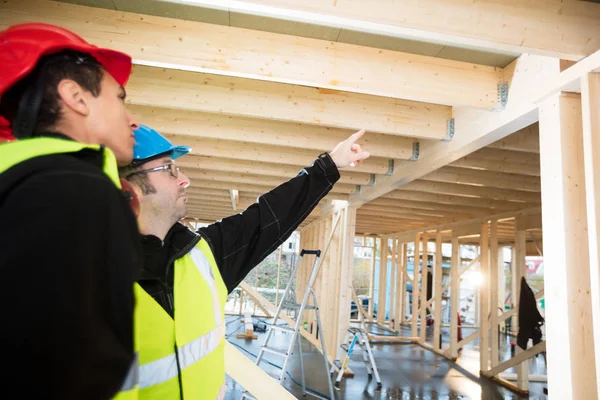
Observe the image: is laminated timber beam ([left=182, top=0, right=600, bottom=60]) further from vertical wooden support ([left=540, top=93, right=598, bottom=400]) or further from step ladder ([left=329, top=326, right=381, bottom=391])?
step ladder ([left=329, top=326, right=381, bottom=391])

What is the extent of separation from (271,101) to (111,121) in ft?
9.18

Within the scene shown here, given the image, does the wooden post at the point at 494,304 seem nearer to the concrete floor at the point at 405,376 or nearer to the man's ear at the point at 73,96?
the concrete floor at the point at 405,376

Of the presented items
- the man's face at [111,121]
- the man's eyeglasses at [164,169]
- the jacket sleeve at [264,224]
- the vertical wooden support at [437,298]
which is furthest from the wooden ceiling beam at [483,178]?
the man's face at [111,121]

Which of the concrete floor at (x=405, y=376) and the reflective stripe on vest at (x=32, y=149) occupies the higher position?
the reflective stripe on vest at (x=32, y=149)

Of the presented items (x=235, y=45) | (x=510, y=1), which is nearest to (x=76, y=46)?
(x=235, y=45)

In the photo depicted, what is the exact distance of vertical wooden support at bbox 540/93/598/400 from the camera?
207cm

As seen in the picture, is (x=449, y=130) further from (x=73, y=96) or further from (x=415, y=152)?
(x=73, y=96)

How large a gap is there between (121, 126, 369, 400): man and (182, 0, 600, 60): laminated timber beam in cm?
78

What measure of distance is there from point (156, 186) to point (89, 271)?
0.83 meters

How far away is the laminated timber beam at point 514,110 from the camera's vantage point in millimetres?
2285

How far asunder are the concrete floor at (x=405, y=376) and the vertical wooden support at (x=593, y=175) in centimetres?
403

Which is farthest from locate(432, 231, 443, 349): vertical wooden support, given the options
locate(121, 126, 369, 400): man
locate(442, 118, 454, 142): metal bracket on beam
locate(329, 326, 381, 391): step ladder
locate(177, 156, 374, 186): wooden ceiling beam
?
locate(121, 126, 369, 400): man

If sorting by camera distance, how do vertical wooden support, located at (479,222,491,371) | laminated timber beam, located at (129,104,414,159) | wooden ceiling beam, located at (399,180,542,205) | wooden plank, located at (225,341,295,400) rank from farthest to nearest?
vertical wooden support, located at (479,222,491,371)
wooden ceiling beam, located at (399,180,542,205)
laminated timber beam, located at (129,104,414,159)
wooden plank, located at (225,341,295,400)

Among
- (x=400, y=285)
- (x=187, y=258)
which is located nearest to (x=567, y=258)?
(x=187, y=258)
